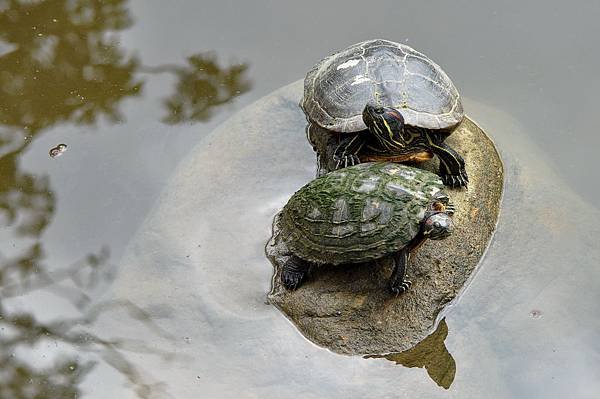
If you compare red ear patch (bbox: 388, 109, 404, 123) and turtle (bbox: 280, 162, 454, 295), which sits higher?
red ear patch (bbox: 388, 109, 404, 123)

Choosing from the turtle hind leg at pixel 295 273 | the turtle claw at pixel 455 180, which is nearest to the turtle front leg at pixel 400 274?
the turtle hind leg at pixel 295 273

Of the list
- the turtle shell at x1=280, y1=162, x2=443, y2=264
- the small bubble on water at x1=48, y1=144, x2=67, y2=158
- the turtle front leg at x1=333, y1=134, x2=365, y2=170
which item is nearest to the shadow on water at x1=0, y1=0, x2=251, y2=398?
the small bubble on water at x1=48, y1=144, x2=67, y2=158

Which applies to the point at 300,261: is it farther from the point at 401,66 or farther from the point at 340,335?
the point at 401,66

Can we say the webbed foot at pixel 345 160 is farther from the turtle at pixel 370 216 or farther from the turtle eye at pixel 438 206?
the turtle eye at pixel 438 206

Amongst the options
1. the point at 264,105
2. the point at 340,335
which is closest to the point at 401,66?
the point at 264,105

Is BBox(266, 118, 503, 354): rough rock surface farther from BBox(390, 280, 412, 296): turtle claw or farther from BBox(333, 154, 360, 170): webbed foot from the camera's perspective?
BBox(333, 154, 360, 170): webbed foot

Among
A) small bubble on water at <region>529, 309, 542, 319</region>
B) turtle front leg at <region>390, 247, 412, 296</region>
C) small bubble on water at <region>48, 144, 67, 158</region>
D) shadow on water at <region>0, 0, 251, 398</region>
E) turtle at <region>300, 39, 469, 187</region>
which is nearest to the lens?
turtle front leg at <region>390, 247, 412, 296</region>

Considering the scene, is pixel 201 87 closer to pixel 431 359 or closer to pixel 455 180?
pixel 455 180
